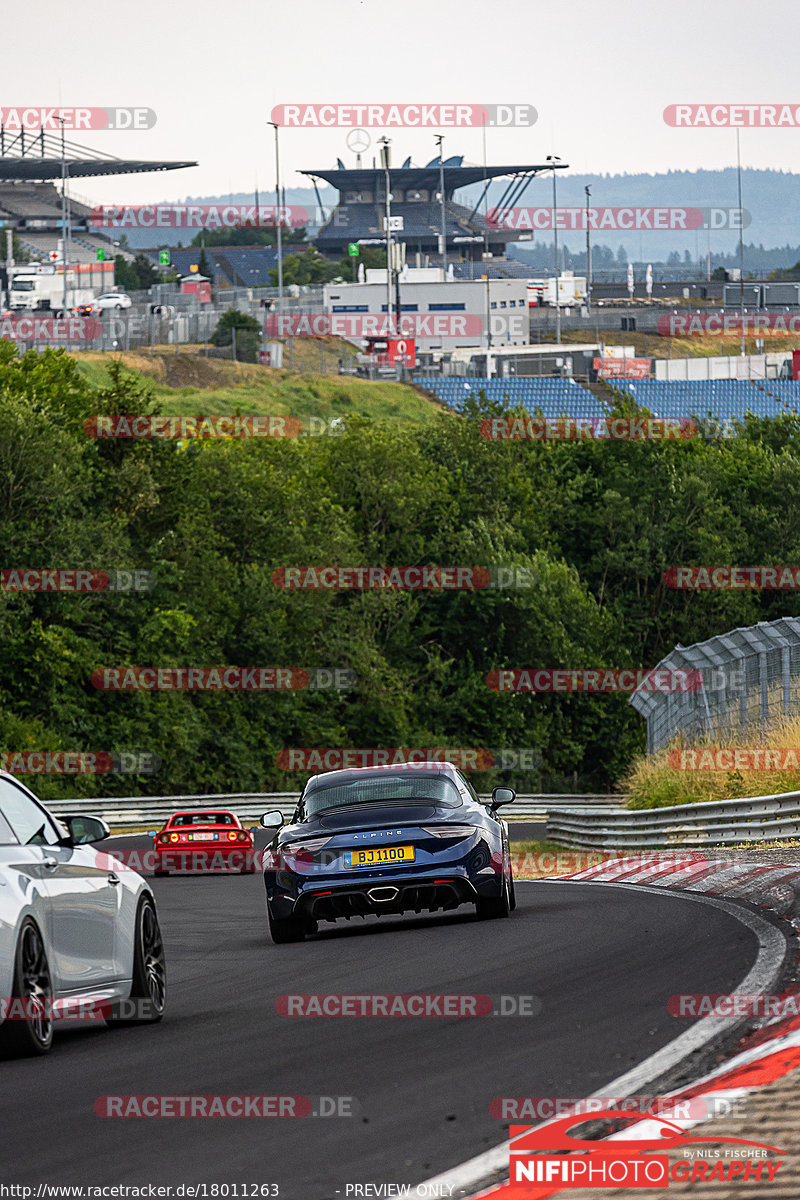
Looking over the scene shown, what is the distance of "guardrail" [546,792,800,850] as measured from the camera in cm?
1888

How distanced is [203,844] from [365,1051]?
2258 cm

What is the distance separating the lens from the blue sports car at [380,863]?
42.2 feet

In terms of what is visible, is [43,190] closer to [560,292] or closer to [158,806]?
[560,292]

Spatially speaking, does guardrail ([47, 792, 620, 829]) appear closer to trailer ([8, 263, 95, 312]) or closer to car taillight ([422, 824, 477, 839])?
car taillight ([422, 824, 477, 839])

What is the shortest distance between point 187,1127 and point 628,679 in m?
64.5

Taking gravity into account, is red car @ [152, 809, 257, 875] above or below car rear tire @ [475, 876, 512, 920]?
below

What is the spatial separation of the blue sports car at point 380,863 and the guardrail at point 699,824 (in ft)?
20.3

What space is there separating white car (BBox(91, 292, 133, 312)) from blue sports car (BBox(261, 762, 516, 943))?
120693 mm

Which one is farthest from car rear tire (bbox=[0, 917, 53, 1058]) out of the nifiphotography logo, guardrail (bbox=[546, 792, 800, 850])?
guardrail (bbox=[546, 792, 800, 850])

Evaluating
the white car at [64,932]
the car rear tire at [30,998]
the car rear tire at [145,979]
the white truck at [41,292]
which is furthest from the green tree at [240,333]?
the car rear tire at [30,998]

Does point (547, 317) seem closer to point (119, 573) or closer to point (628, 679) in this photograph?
point (628, 679)

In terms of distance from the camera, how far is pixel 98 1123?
621 cm

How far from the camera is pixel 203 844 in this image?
29.8 meters

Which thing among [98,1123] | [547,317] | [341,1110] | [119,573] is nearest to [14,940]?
[98,1123]
